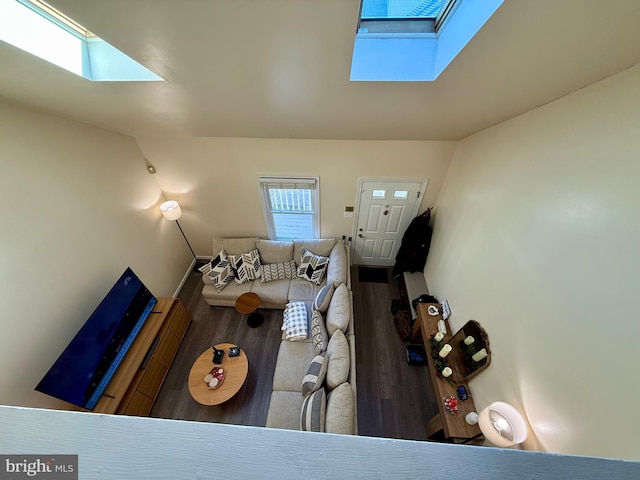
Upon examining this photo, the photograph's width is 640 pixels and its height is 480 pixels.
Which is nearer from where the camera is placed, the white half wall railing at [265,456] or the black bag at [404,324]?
the white half wall railing at [265,456]

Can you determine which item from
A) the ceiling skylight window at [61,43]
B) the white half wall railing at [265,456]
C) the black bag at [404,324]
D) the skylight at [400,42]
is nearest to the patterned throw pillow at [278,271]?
the black bag at [404,324]

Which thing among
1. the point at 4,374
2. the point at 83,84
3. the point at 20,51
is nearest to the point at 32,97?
the point at 83,84

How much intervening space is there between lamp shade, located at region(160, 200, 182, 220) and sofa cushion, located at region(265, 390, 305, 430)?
110 inches

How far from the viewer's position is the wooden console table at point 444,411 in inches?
81.7

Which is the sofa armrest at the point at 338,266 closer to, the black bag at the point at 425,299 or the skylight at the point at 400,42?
the black bag at the point at 425,299

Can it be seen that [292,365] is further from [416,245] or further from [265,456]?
[265,456]

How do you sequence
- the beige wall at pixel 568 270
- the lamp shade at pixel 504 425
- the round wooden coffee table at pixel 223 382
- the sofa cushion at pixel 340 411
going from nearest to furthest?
the beige wall at pixel 568 270 < the lamp shade at pixel 504 425 < the sofa cushion at pixel 340 411 < the round wooden coffee table at pixel 223 382

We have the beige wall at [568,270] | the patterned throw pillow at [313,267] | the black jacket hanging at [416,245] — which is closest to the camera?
the beige wall at [568,270]

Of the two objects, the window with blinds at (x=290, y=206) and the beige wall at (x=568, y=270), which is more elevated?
A: the window with blinds at (x=290, y=206)

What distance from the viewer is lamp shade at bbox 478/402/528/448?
1.64m

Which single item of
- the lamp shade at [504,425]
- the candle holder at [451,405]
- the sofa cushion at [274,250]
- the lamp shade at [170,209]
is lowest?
the lamp shade at [504,425]

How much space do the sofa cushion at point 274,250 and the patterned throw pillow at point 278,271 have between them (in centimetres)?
11

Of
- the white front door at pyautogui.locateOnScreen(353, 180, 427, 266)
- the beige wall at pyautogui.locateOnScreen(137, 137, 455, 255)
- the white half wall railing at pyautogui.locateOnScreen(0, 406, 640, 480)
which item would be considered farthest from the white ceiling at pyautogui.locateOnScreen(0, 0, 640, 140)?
the white half wall railing at pyautogui.locateOnScreen(0, 406, 640, 480)

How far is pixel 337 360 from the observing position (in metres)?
2.43
